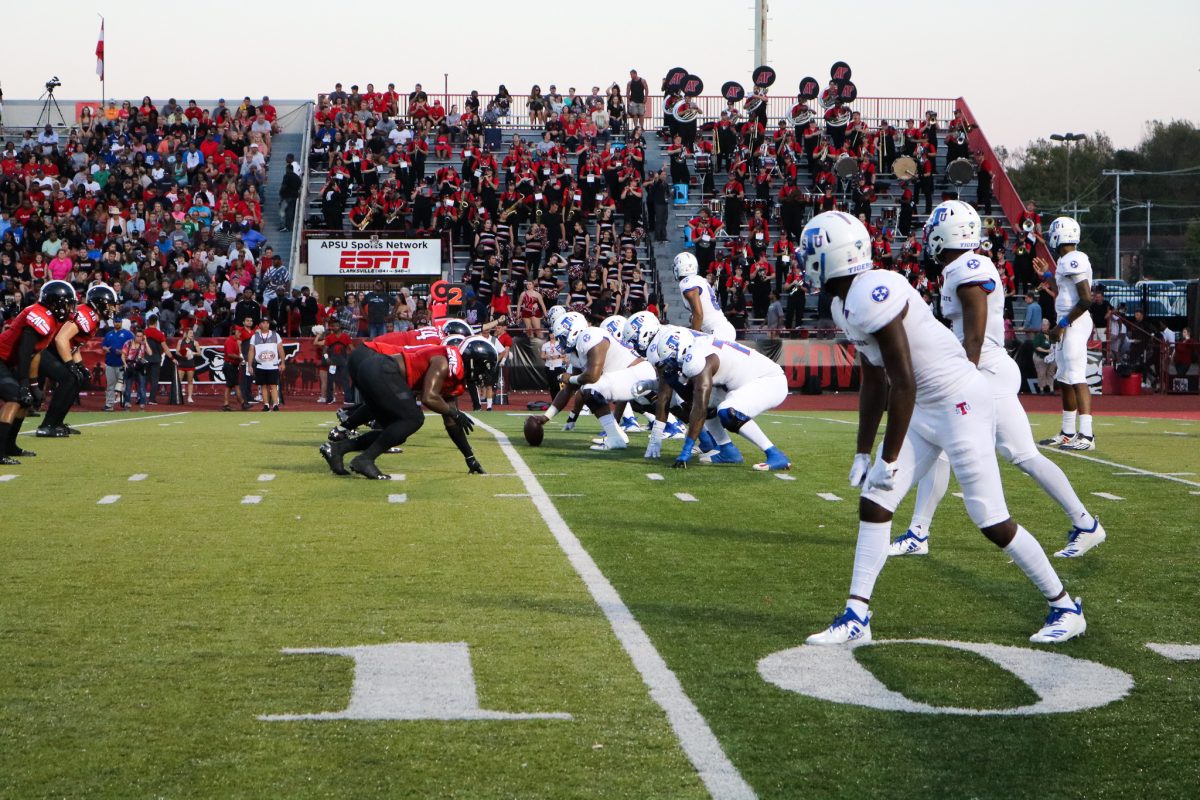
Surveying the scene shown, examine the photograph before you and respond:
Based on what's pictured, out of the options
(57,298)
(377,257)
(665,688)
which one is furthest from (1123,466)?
(377,257)

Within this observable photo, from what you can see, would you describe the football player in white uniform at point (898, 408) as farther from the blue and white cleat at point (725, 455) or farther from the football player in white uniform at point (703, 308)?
the football player in white uniform at point (703, 308)

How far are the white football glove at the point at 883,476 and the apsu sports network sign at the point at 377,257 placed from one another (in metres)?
26.4

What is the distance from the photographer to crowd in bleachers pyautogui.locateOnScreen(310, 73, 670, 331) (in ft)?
96.6

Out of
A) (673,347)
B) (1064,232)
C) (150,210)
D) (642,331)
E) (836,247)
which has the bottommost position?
(673,347)

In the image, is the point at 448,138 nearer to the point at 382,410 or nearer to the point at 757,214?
the point at 757,214

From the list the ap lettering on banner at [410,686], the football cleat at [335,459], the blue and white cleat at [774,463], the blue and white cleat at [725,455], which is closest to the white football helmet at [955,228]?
the ap lettering on banner at [410,686]

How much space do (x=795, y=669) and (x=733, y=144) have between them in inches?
1253

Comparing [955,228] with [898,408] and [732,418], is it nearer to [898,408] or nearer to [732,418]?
[898,408]

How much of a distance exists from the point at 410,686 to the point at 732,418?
801 cm

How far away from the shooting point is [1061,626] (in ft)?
18.6

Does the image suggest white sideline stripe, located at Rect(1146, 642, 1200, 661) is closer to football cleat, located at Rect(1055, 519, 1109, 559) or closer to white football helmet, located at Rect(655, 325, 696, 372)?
football cleat, located at Rect(1055, 519, 1109, 559)

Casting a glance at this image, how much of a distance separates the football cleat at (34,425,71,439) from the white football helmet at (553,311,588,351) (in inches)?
242

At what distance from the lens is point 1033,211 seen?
33000 millimetres

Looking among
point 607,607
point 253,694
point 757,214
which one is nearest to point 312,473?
point 607,607
